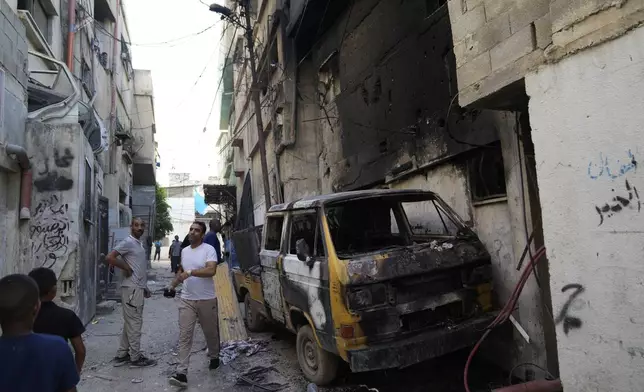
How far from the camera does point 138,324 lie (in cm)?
570

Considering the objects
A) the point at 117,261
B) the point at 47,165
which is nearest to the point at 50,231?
the point at 47,165

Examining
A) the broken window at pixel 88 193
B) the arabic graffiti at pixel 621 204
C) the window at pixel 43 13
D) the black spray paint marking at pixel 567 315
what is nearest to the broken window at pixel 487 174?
the black spray paint marking at pixel 567 315

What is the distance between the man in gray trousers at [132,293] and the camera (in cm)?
565

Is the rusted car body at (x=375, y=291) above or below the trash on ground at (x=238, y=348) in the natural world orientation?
above

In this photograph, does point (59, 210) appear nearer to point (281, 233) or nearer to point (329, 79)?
point (281, 233)

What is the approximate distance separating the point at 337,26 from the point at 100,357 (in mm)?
8414

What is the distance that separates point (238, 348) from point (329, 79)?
7.71 metres

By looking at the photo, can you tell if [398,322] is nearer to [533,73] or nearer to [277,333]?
[533,73]

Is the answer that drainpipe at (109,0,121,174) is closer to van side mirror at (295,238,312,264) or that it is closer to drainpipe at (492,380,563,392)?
van side mirror at (295,238,312,264)

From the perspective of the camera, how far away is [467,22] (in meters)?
4.03

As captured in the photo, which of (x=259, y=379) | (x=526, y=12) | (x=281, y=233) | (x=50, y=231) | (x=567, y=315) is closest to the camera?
(x=567, y=315)

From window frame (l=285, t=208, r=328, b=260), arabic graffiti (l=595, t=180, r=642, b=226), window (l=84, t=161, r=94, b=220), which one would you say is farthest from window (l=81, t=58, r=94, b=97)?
arabic graffiti (l=595, t=180, r=642, b=226)

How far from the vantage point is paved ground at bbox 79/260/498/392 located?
15.1 feet

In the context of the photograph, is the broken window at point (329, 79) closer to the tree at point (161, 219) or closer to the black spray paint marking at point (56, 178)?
the black spray paint marking at point (56, 178)
